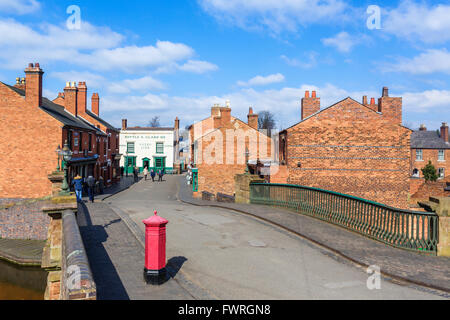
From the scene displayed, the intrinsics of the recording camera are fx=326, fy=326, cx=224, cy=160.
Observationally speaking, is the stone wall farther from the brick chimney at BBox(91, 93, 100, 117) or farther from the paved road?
the brick chimney at BBox(91, 93, 100, 117)

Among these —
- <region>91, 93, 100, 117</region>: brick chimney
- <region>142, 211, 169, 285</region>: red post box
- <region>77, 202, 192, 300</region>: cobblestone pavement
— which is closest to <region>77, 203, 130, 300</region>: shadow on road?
<region>77, 202, 192, 300</region>: cobblestone pavement

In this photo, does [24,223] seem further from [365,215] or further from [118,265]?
[365,215]

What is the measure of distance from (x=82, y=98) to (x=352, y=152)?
1138 inches

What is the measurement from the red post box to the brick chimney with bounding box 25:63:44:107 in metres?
22.0

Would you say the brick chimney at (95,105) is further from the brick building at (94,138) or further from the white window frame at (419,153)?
the white window frame at (419,153)

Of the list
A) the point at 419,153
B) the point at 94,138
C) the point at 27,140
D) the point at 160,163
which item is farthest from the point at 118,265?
the point at 419,153

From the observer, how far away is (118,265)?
7176mm

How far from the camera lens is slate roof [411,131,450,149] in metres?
48.2

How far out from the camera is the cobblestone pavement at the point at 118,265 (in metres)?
5.76

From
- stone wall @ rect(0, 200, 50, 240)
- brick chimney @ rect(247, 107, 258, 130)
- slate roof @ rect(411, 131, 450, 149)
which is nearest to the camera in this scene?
stone wall @ rect(0, 200, 50, 240)

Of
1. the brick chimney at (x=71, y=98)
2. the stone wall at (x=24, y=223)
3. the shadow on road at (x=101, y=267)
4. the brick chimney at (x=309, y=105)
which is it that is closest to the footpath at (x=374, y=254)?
the shadow on road at (x=101, y=267)

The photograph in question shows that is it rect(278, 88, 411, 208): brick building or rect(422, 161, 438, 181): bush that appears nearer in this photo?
rect(278, 88, 411, 208): brick building

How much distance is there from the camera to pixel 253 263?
296 inches

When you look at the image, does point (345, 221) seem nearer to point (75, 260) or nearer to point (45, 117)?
point (75, 260)
